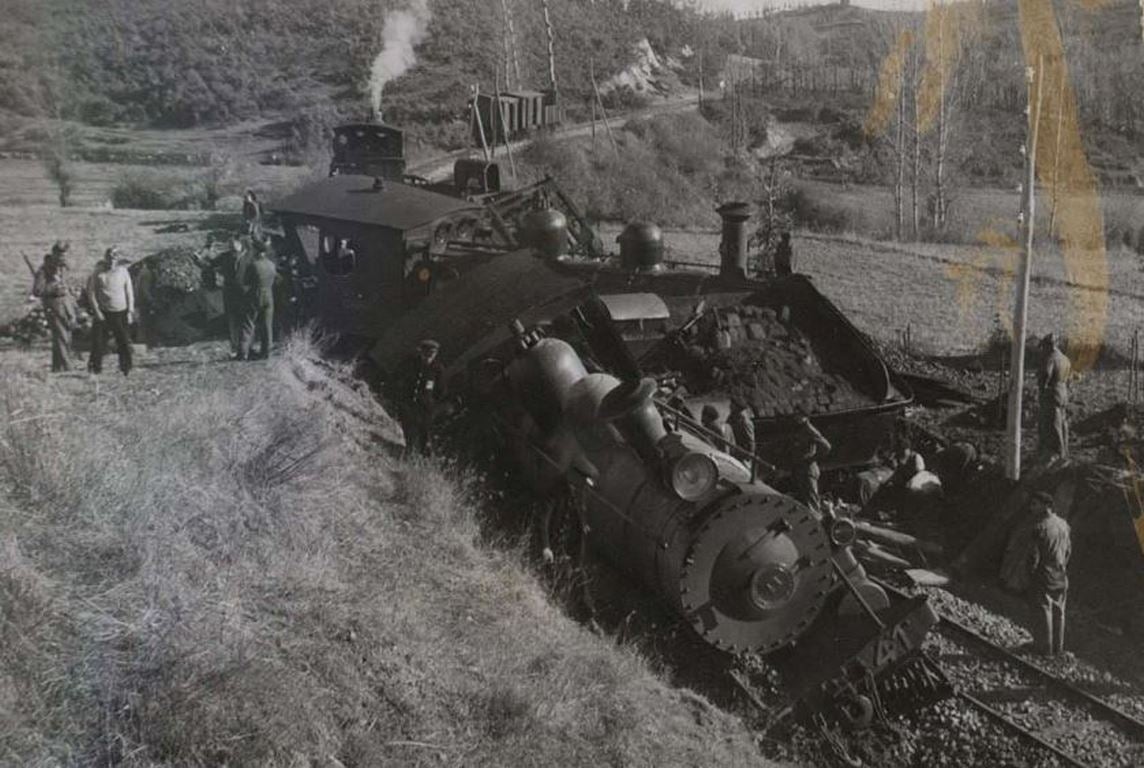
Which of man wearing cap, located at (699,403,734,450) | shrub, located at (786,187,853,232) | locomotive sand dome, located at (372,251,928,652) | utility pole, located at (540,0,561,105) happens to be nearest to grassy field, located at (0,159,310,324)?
locomotive sand dome, located at (372,251,928,652)

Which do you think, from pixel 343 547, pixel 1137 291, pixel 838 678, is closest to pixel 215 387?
pixel 343 547

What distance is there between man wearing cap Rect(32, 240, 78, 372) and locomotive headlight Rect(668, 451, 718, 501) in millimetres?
4883

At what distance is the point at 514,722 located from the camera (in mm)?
6238

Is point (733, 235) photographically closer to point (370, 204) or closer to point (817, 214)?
point (370, 204)

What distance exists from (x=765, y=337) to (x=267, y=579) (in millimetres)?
8344

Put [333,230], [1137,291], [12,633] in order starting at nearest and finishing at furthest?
[12,633], [333,230], [1137,291]

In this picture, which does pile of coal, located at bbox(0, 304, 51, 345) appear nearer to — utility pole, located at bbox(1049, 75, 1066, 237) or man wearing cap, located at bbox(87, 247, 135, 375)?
man wearing cap, located at bbox(87, 247, 135, 375)

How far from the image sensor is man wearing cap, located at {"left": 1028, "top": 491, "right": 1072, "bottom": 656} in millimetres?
10031

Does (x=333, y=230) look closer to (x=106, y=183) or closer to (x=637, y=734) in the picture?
(x=106, y=183)

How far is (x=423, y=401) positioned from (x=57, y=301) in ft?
12.7

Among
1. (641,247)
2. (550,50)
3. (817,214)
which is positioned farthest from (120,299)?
(817,214)

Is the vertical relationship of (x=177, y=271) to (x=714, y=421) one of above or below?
above

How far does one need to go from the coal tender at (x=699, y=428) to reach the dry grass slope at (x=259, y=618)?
0.93 metres

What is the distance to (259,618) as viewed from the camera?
6.08 metres
